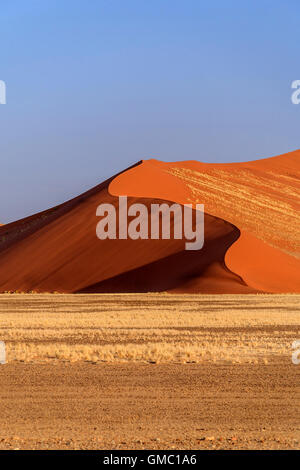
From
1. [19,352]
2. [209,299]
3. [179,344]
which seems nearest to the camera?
[19,352]

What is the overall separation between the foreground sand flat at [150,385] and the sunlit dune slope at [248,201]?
97.6 ft

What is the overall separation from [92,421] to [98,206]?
64576 millimetres

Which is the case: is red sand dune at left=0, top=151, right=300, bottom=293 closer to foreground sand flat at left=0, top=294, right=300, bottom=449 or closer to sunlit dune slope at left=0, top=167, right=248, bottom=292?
sunlit dune slope at left=0, top=167, right=248, bottom=292

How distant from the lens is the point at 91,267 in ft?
218

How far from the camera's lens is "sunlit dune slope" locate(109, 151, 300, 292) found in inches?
2420

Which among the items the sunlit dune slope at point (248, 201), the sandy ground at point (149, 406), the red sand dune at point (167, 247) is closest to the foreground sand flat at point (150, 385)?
the sandy ground at point (149, 406)

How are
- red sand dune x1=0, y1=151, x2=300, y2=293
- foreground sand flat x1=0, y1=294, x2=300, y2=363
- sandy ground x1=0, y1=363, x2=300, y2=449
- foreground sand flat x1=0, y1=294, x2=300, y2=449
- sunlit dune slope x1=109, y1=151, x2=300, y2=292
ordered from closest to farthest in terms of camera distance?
1. sandy ground x1=0, y1=363, x2=300, y2=449
2. foreground sand flat x1=0, y1=294, x2=300, y2=449
3. foreground sand flat x1=0, y1=294, x2=300, y2=363
4. red sand dune x1=0, y1=151, x2=300, y2=293
5. sunlit dune slope x1=109, y1=151, x2=300, y2=292

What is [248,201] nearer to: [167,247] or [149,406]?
[167,247]

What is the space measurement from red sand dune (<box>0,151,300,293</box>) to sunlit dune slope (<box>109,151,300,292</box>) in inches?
4.4

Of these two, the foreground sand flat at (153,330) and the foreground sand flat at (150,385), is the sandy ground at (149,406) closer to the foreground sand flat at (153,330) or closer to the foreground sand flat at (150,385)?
the foreground sand flat at (150,385)

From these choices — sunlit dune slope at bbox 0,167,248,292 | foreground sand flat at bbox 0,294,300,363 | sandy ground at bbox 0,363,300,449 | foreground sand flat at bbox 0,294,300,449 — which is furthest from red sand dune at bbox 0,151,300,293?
sandy ground at bbox 0,363,300,449
